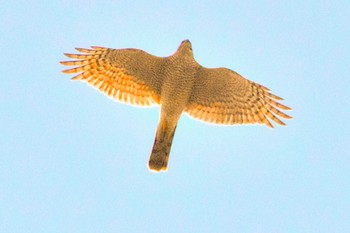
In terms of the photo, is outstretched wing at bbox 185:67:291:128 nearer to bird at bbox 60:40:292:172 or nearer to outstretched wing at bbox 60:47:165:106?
bird at bbox 60:40:292:172

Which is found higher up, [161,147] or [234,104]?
[234,104]

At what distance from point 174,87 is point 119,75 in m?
1.52

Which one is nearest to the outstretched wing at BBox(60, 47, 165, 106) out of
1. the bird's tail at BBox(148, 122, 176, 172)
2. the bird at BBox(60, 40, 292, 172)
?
the bird at BBox(60, 40, 292, 172)

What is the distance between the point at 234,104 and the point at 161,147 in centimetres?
219

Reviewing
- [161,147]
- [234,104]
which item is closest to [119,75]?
[161,147]

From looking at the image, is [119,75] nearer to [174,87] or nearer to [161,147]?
[174,87]

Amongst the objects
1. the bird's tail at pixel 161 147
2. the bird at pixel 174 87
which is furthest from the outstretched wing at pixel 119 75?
the bird's tail at pixel 161 147

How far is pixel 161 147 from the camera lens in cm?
1434

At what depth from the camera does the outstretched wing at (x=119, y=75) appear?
14.7 meters

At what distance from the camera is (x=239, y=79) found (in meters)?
14.6

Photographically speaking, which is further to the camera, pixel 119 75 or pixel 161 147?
pixel 119 75

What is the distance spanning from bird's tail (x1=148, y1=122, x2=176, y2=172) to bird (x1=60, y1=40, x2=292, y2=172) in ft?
0.08

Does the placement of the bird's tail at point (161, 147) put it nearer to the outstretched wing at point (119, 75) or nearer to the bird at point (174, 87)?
the bird at point (174, 87)

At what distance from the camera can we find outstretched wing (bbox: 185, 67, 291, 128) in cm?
1474
